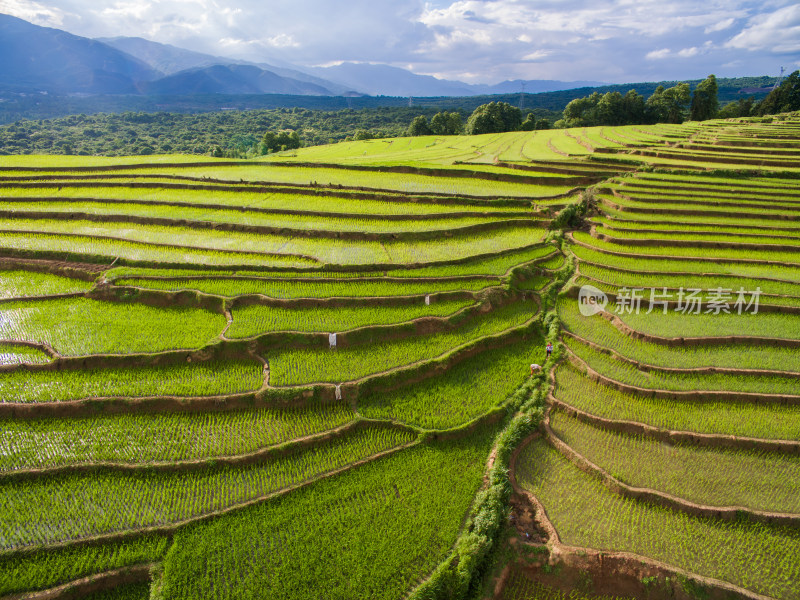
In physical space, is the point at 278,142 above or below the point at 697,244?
above

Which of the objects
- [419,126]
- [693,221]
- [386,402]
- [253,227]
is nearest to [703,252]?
[693,221]

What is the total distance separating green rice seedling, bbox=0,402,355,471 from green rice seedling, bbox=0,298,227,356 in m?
2.56

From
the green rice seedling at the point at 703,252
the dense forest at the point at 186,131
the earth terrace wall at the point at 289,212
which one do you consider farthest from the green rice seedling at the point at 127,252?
the dense forest at the point at 186,131

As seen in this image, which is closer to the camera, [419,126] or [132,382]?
[132,382]

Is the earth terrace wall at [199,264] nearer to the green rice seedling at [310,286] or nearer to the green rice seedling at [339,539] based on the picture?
the green rice seedling at [310,286]

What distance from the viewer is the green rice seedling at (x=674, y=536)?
7875 millimetres

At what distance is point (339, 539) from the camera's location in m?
8.13

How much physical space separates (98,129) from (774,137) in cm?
10784

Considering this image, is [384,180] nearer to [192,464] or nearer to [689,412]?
[689,412]

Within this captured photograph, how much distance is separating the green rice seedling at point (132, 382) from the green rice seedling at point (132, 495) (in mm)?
2433

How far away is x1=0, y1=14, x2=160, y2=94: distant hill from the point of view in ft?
568

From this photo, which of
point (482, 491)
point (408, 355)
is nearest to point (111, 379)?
point (408, 355)

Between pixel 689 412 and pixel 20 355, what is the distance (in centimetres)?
2005

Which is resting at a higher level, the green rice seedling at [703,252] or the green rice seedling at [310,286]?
the green rice seedling at [703,252]
